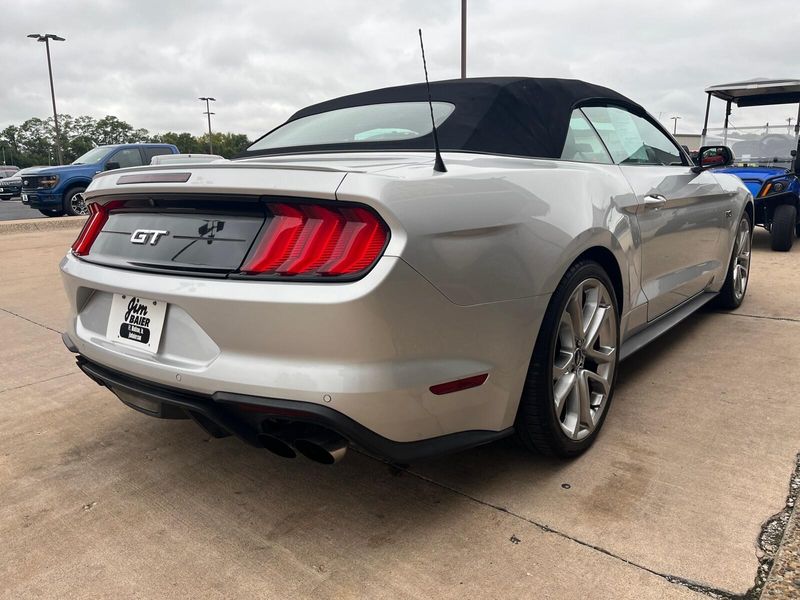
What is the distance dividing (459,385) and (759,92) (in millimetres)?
8548

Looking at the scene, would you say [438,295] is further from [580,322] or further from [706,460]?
[706,460]

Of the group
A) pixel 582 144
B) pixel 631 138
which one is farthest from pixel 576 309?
pixel 631 138

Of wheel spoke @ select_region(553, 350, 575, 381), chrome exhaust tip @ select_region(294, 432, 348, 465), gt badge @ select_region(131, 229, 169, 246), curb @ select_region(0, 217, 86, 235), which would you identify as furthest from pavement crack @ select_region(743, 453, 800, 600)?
curb @ select_region(0, 217, 86, 235)

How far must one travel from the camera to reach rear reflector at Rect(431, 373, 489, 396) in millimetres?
1816

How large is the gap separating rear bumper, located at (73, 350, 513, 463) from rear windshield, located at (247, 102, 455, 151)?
3.93ft

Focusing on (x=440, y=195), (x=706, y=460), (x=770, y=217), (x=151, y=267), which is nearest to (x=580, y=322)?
(x=706, y=460)

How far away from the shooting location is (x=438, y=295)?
5.76ft

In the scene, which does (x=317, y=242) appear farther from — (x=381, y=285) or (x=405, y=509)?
(x=405, y=509)

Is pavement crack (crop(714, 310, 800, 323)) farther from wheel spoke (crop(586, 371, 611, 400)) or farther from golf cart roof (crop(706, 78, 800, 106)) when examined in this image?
golf cart roof (crop(706, 78, 800, 106))

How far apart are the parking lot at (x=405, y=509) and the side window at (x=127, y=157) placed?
11.3m

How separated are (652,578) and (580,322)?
0.93 meters

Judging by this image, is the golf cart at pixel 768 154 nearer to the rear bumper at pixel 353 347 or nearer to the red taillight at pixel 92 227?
the rear bumper at pixel 353 347

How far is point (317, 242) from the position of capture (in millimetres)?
1729

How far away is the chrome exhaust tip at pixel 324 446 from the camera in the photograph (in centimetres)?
178
